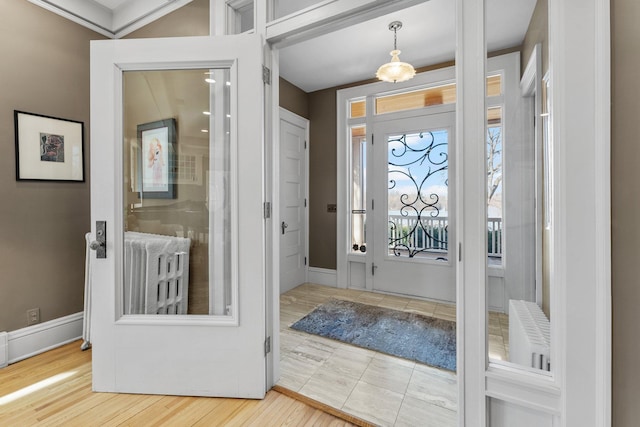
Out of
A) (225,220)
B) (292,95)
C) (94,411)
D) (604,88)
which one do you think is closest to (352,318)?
(225,220)

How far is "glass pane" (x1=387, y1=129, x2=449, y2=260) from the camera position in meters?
3.52

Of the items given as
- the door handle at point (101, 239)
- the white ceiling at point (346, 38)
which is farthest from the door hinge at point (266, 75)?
the door handle at point (101, 239)

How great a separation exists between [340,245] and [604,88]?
3.24 metres

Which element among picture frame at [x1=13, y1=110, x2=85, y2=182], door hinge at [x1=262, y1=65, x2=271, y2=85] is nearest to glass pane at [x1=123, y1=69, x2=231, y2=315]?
door hinge at [x1=262, y1=65, x2=271, y2=85]

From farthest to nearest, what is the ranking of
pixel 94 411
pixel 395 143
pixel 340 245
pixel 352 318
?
pixel 340 245 → pixel 395 143 → pixel 352 318 → pixel 94 411

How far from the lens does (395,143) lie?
3752 mm

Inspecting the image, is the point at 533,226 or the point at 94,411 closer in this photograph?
the point at 533,226

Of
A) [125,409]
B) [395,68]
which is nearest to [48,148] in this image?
[125,409]

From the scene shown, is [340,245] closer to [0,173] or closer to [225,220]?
[225,220]

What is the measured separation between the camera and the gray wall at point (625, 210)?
2.90ft

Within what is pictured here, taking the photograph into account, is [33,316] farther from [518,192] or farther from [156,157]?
[518,192]

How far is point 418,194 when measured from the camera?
3.64m

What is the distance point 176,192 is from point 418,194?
2.70m

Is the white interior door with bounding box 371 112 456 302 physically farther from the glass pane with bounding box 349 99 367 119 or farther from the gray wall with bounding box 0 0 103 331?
the gray wall with bounding box 0 0 103 331
